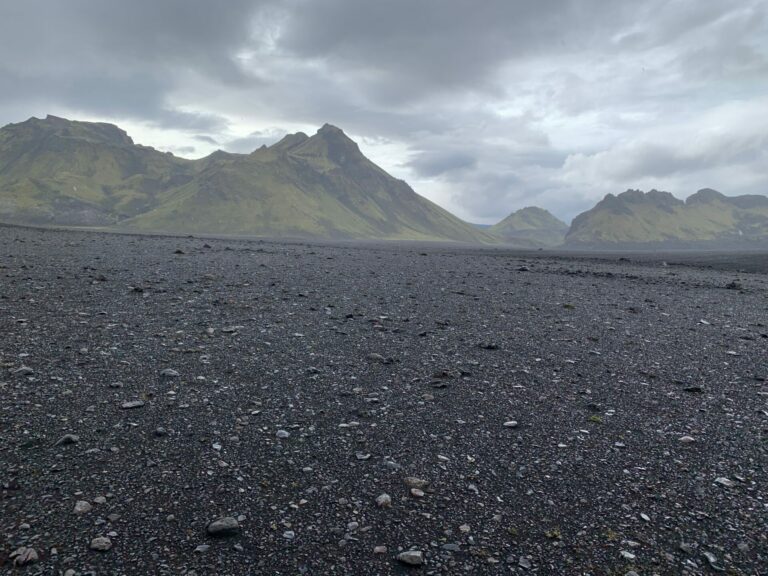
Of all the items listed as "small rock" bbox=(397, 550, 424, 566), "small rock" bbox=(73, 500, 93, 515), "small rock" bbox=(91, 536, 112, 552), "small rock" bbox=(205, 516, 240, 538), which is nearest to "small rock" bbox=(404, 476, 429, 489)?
"small rock" bbox=(397, 550, 424, 566)

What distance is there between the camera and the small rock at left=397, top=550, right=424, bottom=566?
171 inches

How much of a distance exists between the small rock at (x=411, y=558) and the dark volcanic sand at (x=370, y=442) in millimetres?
78

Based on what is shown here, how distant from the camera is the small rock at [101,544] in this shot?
431 cm

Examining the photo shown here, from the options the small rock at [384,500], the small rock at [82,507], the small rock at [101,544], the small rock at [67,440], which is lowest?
the small rock at [101,544]

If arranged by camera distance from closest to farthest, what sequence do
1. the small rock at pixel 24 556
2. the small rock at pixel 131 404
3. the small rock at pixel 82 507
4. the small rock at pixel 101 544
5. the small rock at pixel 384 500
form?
1. the small rock at pixel 24 556
2. the small rock at pixel 101 544
3. the small rock at pixel 82 507
4. the small rock at pixel 384 500
5. the small rock at pixel 131 404

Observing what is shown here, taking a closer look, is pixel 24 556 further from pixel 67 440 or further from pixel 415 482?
pixel 415 482

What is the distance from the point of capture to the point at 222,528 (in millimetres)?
4633

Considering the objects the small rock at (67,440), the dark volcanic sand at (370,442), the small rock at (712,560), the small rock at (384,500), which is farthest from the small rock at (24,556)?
the small rock at (712,560)

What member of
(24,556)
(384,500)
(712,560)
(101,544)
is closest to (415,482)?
(384,500)

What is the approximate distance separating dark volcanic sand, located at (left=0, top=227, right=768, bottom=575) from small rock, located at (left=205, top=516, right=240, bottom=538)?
74mm

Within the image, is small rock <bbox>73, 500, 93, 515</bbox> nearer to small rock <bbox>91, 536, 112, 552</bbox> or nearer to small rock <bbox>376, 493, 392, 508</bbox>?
small rock <bbox>91, 536, 112, 552</bbox>

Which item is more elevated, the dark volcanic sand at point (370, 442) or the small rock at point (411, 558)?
the dark volcanic sand at point (370, 442)

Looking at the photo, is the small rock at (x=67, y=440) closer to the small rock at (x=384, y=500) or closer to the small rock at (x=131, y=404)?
the small rock at (x=131, y=404)

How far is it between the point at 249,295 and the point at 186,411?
9.30 metres
